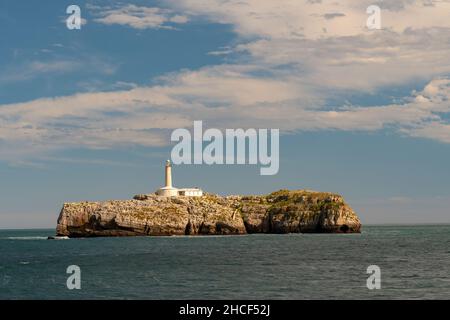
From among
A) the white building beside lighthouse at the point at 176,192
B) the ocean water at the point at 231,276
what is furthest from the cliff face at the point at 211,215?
the ocean water at the point at 231,276

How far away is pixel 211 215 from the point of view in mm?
155375

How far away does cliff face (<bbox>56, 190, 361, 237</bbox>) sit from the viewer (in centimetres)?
14750

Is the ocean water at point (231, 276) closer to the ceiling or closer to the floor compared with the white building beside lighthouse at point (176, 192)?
closer to the floor

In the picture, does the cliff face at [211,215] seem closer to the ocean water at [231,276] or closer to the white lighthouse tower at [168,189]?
the white lighthouse tower at [168,189]

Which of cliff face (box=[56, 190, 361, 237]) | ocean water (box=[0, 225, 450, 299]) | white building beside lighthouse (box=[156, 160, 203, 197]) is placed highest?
white building beside lighthouse (box=[156, 160, 203, 197])

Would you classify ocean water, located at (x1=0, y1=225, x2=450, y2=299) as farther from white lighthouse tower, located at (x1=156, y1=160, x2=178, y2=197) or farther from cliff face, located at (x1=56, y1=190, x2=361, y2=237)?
white lighthouse tower, located at (x1=156, y1=160, x2=178, y2=197)

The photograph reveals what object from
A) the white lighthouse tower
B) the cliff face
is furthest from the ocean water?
the white lighthouse tower

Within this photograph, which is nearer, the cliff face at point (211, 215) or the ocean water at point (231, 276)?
the ocean water at point (231, 276)

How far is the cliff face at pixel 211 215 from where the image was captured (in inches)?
5807

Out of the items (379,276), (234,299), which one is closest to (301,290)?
(234,299)

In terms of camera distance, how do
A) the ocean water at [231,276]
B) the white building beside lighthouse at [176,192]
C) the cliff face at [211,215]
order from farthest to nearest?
the white building beside lighthouse at [176,192], the cliff face at [211,215], the ocean water at [231,276]

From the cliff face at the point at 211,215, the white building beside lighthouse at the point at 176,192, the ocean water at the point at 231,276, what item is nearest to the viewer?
the ocean water at the point at 231,276
